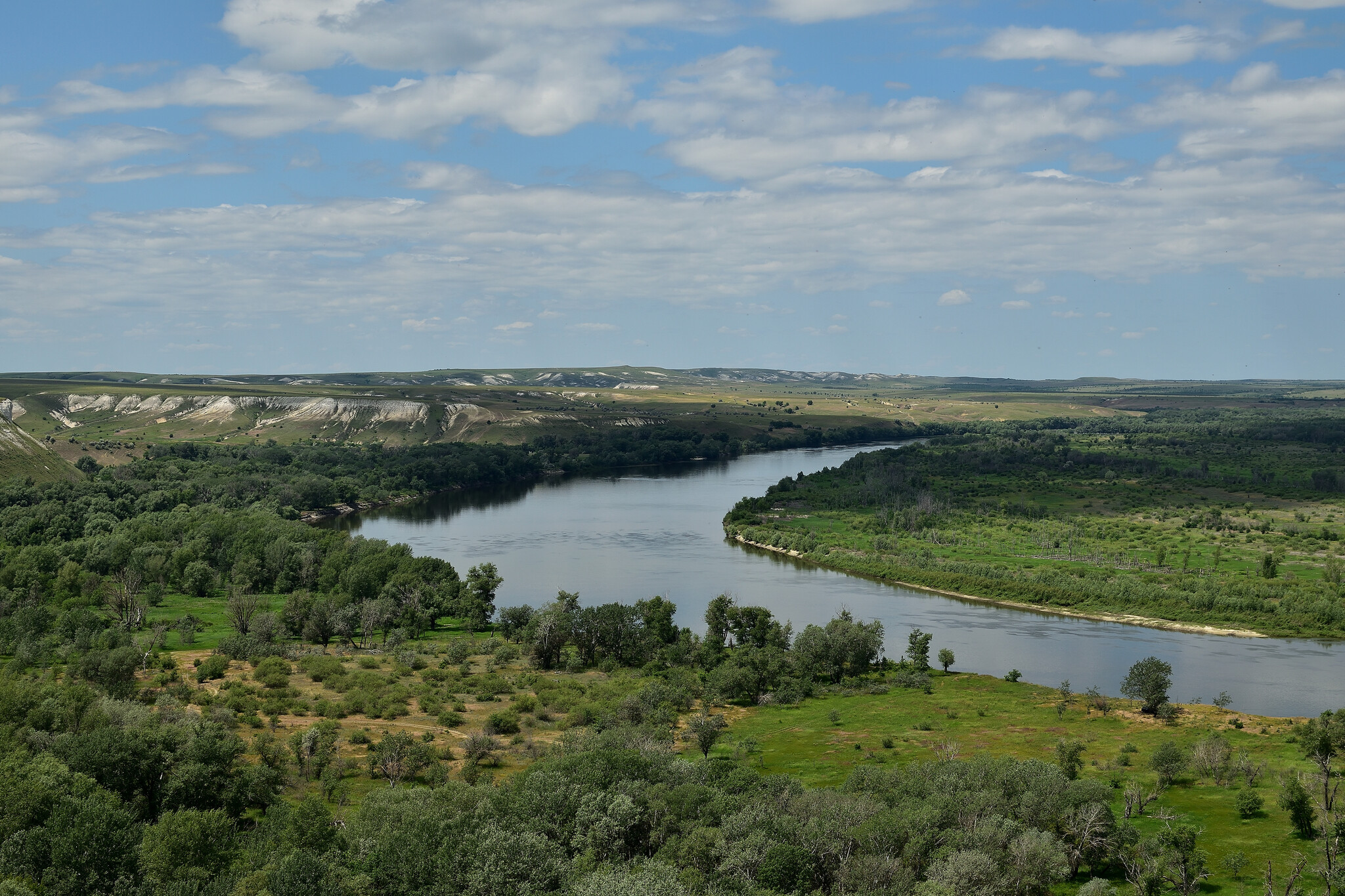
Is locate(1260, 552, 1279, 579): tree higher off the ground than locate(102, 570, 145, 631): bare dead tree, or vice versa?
locate(1260, 552, 1279, 579): tree

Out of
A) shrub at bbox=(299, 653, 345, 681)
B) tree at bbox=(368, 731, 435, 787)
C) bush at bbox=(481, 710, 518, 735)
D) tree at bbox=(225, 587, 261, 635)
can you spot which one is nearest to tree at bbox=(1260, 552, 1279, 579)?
bush at bbox=(481, 710, 518, 735)

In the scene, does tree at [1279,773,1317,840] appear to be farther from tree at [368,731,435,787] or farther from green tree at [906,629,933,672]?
tree at [368,731,435,787]

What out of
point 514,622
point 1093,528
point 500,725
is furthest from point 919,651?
point 1093,528

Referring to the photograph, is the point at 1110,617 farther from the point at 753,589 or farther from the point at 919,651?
the point at 753,589

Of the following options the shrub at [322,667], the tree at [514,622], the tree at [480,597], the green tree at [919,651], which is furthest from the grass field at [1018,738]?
the tree at [480,597]

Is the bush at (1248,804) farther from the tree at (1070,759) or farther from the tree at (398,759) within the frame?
the tree at (398,759)

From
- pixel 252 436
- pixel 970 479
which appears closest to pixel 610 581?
pixel 970 479
